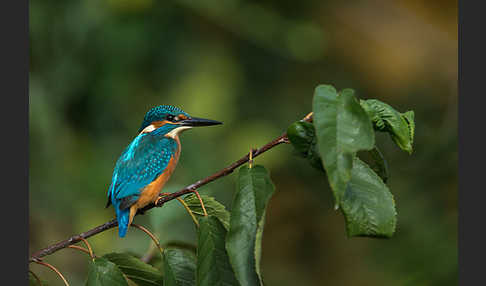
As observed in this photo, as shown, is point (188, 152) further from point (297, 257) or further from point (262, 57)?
Answer: point (297, 257)

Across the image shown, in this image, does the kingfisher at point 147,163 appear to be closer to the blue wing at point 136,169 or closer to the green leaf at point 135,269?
the blue wing at point 136,169

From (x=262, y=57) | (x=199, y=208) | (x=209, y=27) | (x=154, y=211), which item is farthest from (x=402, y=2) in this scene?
(x=199, y=208)

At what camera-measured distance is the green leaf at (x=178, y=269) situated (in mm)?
1146

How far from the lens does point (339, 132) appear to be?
0.88m

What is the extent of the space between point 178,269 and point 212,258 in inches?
5.7

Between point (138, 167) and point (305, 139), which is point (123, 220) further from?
point (305, 139)

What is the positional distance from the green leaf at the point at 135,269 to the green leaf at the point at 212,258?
0.71 feet

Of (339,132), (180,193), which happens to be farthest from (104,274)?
(339,132)

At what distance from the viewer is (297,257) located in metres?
3.61

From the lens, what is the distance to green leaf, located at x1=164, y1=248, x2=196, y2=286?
115cm

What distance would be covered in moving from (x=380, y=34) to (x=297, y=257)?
1.63 meters

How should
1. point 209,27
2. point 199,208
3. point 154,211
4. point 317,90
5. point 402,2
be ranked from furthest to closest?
point 402,2, point 209,27, point 154,211, point 199,208, point 317,90

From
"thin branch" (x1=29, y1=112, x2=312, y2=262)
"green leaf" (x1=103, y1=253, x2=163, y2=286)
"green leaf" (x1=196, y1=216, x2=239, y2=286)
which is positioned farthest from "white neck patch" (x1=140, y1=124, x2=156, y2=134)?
"green leaf" (x1=196, y1=216, x2=239, y2=286)

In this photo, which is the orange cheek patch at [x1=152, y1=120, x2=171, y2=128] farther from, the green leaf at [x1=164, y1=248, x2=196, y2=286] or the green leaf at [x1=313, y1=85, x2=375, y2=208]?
the green leaf at [x1=313, y1=85, x2=375, y2=208]
